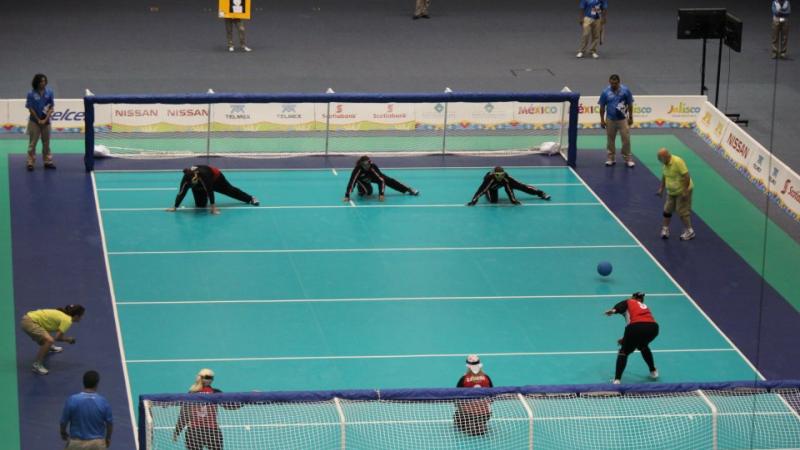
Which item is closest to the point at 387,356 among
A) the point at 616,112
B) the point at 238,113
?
the point at 616,112

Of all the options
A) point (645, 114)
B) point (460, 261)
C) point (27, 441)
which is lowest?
point (27, 441)

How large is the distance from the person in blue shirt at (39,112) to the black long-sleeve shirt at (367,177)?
5.83 metres

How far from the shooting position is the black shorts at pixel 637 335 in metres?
21.6

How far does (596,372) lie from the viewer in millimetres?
22453

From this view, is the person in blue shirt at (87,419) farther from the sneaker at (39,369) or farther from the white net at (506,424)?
the sneaker at (39,369)

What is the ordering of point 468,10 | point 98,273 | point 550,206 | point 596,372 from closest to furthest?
point 596,372, point 98,273, point 550,206, point 468,10

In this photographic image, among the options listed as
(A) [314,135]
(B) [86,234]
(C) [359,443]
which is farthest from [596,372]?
(A) [314,135]

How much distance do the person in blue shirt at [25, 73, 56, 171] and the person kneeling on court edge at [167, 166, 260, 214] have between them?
3.05 metres

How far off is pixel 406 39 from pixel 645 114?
8.77 metres

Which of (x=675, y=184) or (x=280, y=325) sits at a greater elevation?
(x=675, y=184)

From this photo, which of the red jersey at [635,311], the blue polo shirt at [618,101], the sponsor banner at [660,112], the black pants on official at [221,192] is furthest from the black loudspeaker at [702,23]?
the red jersey at [635,311]

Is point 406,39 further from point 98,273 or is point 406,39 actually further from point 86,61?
point 98,273

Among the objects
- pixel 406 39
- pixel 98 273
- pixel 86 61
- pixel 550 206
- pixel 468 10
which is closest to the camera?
pixel 98 273

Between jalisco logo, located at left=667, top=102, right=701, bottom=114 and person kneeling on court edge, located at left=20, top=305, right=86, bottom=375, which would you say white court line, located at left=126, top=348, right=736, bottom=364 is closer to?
person kneeling on court edge, located at left=20, top=305, right=86, bottom=375
